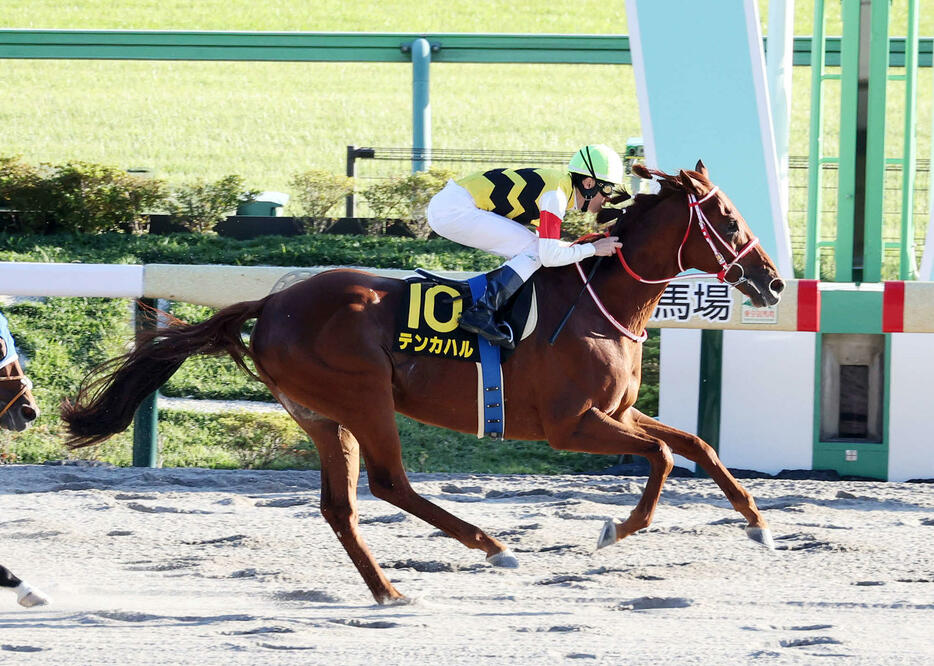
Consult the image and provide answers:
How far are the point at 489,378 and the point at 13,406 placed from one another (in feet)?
5.30

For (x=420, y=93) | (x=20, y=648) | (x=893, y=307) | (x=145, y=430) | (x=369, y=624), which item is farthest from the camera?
(x=420, y=93)

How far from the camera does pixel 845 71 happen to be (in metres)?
7.08

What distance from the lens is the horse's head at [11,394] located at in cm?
417

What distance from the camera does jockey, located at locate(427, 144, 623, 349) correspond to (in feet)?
14.8

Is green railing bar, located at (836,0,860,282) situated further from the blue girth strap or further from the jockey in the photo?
the blue girth strap

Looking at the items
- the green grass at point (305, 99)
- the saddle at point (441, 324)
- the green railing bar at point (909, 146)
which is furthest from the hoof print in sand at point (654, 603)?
the green grass at point (305, 99)

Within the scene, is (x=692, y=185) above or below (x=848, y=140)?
below

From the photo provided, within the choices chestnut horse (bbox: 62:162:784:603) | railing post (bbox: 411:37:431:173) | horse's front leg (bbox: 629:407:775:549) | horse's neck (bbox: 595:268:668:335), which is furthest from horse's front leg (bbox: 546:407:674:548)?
railing post (bbox: 411:37:431:173)

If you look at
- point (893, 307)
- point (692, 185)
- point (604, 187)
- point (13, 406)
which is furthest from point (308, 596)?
point (893, 307)

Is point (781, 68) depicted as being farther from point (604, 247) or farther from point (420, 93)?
point (420, 93)

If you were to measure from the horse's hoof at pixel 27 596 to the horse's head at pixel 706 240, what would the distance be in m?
2.33

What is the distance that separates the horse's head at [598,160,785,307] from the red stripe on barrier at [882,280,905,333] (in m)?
2.09

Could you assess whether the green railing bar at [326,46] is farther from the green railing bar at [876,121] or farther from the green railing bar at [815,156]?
the green railing bar at [876,121]

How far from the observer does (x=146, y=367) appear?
186 inches
